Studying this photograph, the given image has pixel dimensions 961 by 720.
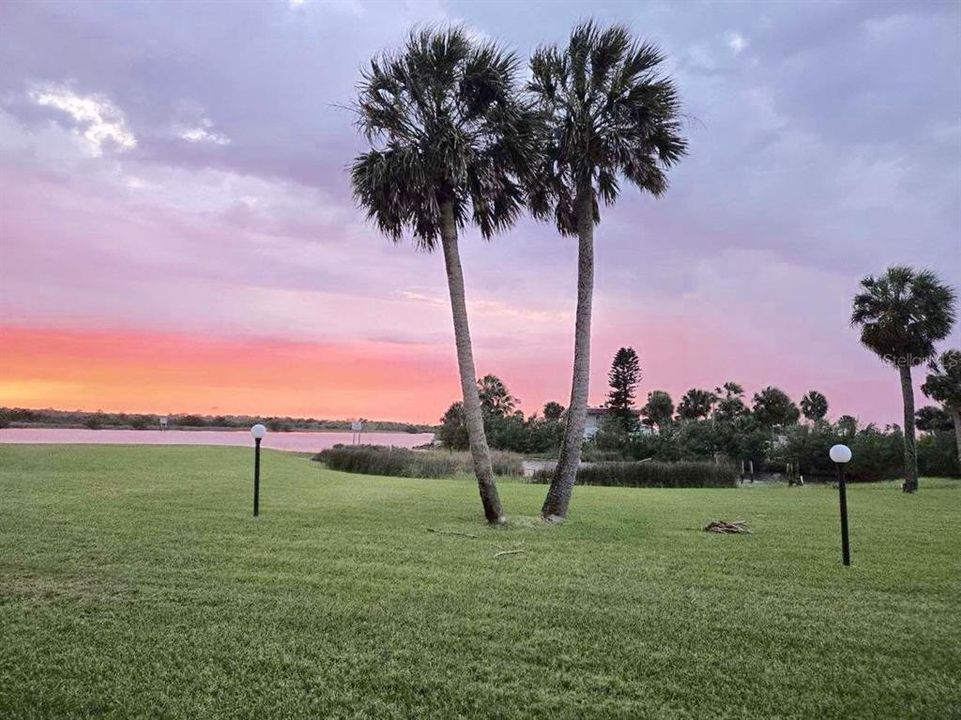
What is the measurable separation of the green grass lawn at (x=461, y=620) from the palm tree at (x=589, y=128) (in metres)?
2.43

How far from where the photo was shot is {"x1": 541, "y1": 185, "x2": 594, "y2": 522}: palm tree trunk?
397 inches

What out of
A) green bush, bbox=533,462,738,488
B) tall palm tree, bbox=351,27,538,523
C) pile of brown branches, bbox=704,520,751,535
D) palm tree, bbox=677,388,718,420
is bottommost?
green bush, bbox=533,462,738,488

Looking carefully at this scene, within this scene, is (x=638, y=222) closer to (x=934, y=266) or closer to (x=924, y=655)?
(x=924, y=655)

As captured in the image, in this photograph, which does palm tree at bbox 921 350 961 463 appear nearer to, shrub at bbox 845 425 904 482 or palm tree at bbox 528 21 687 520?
shrub at bbox 845 425 904 482

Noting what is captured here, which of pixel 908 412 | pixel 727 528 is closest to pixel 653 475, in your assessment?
pixel 908 412

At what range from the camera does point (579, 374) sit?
1018 cm

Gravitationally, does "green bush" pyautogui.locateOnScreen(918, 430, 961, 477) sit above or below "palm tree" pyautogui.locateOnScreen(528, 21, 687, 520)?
below

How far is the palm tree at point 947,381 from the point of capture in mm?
24094

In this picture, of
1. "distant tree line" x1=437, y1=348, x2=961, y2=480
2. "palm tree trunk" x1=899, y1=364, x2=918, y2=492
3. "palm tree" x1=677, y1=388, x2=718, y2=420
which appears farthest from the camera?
"palm tree" x1=677, y1=388, x2=718, y2=420

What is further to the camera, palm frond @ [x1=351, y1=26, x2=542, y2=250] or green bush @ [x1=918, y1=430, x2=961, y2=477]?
green bush @ [x1=918, y1=430, x2=961, y2=477]

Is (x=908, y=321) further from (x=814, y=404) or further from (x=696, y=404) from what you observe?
(x=814, y=404)

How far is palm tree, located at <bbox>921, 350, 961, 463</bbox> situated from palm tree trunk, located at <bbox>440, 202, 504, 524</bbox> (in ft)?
74.0

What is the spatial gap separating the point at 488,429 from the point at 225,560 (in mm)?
46814

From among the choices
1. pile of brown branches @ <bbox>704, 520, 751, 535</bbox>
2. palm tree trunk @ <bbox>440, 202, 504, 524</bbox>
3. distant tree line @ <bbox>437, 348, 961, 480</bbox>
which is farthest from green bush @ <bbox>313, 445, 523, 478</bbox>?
pile of brown branches @ <bbox>704, 520, 751, 535</bbox>
